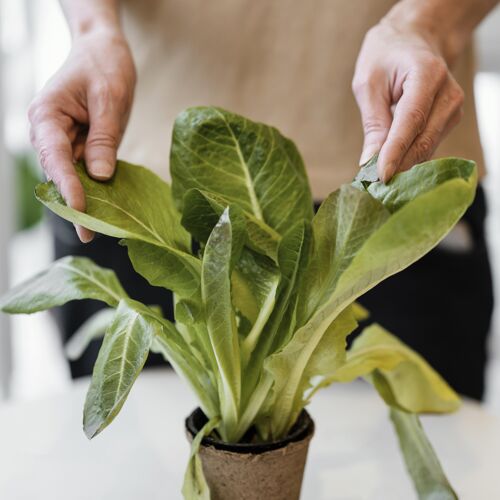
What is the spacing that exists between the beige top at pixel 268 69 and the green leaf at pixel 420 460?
0.97 ft

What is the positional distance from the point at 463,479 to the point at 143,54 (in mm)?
584

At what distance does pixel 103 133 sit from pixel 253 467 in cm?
29

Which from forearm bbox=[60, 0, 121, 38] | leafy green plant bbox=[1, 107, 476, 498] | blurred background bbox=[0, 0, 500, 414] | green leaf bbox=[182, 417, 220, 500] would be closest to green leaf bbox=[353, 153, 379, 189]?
leafy green plant bbox=[1, 107, 476, 498]

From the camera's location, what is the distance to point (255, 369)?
0.54 meters

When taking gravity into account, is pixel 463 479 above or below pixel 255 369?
below

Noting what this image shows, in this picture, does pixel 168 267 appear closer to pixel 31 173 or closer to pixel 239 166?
pixel 239 166

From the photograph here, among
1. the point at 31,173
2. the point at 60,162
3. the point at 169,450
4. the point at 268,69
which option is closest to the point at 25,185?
the point at 31,173

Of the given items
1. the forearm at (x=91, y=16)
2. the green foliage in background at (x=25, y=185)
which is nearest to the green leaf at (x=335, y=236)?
the forearm at (x=91, y=16)

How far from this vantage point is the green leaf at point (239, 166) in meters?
0.56

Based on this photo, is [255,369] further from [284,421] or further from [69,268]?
[69,268]

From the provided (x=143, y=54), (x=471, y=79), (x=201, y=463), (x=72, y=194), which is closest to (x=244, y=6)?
(x=143, y=54)

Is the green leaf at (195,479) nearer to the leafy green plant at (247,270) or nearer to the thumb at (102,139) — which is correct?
the leafy green plant at (247,270)

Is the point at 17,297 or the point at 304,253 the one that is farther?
the point at 17,297

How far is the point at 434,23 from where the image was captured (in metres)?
0.70
